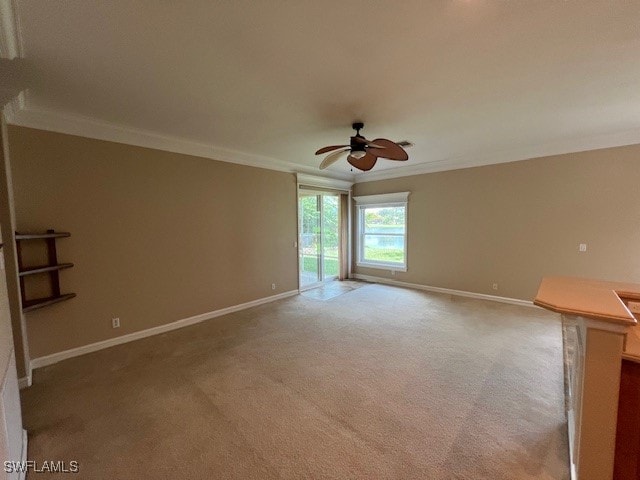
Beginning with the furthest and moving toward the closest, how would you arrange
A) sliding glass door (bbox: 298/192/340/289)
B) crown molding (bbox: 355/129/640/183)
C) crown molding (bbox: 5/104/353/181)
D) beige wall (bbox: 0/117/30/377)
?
1. sliding glass door (bbox: 298/192/340/289)
2. crown molding (bbox: 355/129/640/183)
3. crown molding (bbox: 5/104/353/181)
4. beige wall (bbox: 0/117/30/377)

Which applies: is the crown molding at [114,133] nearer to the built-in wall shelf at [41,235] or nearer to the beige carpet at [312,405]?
the built-in wall shelf at [41,235]

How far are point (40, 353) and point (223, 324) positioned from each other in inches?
72.3

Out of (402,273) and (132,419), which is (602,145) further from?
(132,419)

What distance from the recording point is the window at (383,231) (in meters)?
5.92

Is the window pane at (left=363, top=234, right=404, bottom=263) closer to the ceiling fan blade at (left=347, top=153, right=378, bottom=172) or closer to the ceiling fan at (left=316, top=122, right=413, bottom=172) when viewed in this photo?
the ceiling fan blade at (left=347, top=153, right=378, bottom=172)

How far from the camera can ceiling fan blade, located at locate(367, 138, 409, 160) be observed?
265cm

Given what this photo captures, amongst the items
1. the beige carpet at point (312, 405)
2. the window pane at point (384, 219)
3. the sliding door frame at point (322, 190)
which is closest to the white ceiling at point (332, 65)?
the sliding door frame at point (322, 190)

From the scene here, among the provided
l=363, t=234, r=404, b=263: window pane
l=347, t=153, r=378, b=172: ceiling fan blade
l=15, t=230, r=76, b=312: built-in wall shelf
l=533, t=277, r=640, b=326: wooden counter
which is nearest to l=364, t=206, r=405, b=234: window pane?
l=363, t=234, r=404, b=263: window pane

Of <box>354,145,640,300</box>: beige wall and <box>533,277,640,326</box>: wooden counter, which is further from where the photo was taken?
<box>354,145,640,300</box>: beige wall

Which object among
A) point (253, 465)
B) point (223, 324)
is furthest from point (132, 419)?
point (223, 324)

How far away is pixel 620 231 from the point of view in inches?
144

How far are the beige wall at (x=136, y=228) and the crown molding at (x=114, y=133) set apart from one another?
8cm

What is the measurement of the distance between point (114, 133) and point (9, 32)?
5.34ft

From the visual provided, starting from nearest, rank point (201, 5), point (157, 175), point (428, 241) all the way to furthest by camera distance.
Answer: point (201, 5) → point (157, 175) → point (428, 241)
